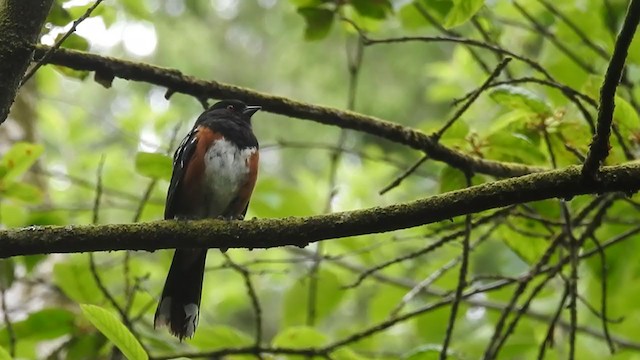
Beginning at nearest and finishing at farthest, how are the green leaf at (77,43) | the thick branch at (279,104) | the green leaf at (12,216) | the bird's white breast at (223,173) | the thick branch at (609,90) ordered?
the thick branch at (609,90) → the thick branch at (279,104) → the green leaf at (77,43) → the bird's white breast at (223,173) → the green leaf at (12,216)

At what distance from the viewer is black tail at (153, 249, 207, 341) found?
2.80 meters

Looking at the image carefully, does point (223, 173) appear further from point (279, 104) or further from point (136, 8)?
point (136, 8)

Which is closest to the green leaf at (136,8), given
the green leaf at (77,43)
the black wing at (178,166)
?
the black wing at (178,166)

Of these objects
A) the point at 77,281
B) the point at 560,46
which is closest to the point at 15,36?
the point at 77,281

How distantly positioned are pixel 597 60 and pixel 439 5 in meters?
1.28

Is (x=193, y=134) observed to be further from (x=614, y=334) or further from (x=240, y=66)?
(x=240, y=66)

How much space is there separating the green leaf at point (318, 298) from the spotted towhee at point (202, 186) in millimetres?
479

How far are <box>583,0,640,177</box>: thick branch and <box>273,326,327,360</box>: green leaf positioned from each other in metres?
1.37

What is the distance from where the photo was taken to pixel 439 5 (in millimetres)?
2592

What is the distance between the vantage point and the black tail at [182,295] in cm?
280

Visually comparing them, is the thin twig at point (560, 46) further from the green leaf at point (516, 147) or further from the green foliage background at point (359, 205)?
the green leaf at point (516, 147)

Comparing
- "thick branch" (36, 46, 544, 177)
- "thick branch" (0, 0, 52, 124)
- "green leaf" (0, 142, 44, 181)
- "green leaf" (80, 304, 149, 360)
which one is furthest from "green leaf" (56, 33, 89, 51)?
"green leaf" (80, 304, 149, 360)

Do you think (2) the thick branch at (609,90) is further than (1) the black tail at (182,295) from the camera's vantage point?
No

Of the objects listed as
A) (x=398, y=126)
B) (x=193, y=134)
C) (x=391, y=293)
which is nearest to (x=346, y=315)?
(x=391, y=293)
